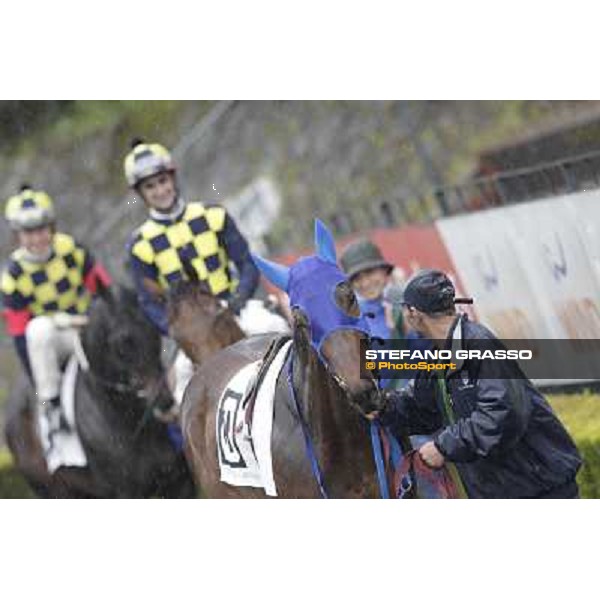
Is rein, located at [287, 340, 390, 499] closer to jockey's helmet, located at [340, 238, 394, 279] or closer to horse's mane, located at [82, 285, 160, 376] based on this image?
jockey's helmet, located at [340, 238, 394, 279]

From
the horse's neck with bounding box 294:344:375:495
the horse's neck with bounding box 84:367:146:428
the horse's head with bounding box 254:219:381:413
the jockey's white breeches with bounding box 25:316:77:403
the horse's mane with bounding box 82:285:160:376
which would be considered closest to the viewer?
the horse's head with bounding box 254:219:381:413

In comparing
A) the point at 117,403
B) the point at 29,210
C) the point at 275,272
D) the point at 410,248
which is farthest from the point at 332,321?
the point at 117,403

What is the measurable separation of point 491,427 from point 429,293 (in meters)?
0.65

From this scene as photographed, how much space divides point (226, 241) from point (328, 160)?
609mm

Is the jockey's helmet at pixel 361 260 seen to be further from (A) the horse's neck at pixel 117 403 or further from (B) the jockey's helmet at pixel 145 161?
(A) the horse's neck at pixel 117 403

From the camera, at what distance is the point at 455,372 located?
6.88 metres

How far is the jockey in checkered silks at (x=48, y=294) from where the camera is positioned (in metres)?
8.91

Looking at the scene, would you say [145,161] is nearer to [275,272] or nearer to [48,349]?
[48,349]

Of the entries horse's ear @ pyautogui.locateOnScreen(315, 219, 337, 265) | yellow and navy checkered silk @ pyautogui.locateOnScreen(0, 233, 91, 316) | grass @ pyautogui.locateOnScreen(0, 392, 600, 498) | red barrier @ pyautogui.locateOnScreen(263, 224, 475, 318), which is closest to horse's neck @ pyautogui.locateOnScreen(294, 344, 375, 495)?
horse's ear @ pyautogui.locateOnScreen(315, 219, 337, 265)

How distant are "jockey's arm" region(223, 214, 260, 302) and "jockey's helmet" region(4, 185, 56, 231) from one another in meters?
0.91

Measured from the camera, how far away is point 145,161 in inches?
322

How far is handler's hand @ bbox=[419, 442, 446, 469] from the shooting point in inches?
262
